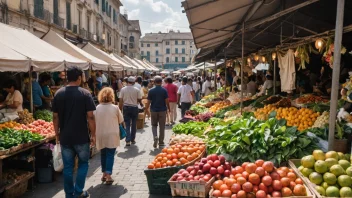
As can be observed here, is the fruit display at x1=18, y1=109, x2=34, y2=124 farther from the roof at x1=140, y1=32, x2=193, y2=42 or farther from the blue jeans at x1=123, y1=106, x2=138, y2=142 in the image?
the roof at x1=140, y1=32, x2=193, y2=42

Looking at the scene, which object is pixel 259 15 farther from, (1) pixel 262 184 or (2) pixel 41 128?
(2) pixel 41 128

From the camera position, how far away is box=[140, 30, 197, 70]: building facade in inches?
3597

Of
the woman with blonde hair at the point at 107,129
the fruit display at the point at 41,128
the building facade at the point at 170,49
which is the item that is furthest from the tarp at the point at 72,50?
the building facade at the point at 170,49

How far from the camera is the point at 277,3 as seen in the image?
282 inches

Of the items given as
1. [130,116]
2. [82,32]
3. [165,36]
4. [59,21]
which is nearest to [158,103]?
[130,116]

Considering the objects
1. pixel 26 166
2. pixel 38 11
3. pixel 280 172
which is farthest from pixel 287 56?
pixel 38 11

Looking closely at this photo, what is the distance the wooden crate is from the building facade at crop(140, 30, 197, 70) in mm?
86816

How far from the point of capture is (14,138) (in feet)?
18.4

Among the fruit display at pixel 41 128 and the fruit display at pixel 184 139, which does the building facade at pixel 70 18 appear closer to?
the fruit display at pixel 41 128

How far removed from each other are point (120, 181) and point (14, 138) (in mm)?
2087

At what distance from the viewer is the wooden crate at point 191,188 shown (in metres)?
4.05

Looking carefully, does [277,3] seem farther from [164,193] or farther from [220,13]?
[164,193]

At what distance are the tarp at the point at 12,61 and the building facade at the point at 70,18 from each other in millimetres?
9737

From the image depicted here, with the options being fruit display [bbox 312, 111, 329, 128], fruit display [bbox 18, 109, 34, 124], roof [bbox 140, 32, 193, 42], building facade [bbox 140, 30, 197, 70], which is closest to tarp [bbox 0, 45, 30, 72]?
fruit display [bbox 18, 109, 34, 124]
